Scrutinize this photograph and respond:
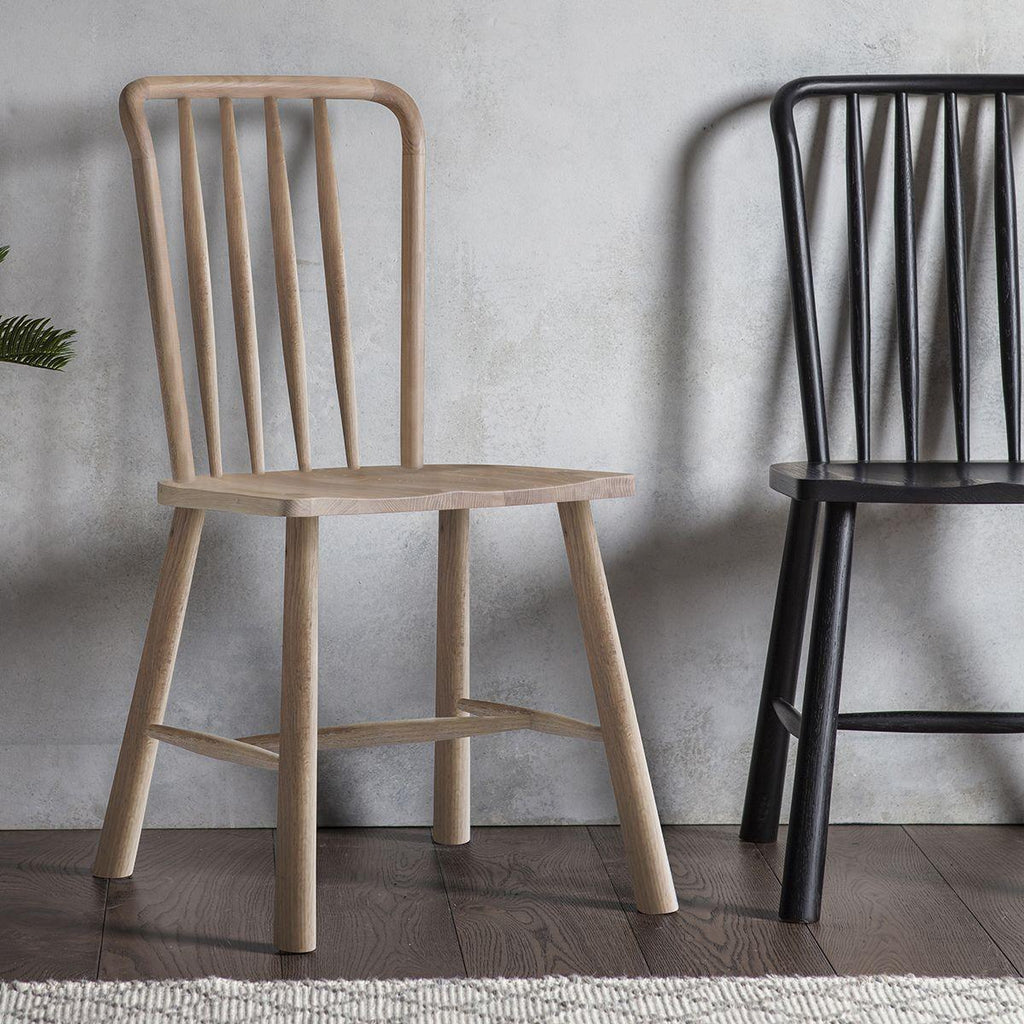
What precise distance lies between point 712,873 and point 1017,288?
2.35ft

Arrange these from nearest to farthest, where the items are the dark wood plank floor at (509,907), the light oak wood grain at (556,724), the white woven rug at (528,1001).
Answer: the white woven rug at (528,1001), the dark wood plank floor at (509,907), the light oak wood grain at (556,724)

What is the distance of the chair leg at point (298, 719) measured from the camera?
1037 millimetres

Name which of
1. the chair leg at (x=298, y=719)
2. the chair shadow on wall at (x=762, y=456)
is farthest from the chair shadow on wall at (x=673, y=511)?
the chair leg at (x=298, y=719)

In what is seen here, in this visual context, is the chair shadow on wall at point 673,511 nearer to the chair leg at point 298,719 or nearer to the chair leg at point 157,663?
the chair leg at point 157,663

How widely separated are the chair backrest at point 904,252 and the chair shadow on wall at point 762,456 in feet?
0.16

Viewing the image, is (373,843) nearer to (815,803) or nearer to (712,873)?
(712,873)

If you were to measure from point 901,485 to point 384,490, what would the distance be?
0.47m

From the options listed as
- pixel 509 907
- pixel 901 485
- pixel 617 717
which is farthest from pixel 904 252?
pixel 509 907

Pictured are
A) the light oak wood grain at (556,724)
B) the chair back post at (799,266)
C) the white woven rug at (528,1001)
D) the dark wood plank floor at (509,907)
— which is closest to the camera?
the white woven rug at (528,1001)

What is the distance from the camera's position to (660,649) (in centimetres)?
142

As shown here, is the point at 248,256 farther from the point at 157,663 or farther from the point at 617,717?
the point at 617,717

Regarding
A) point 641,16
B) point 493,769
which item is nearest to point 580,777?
point 493,769

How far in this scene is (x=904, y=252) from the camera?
1319 millimetres

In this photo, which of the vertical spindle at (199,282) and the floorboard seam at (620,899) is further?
the vertical spindle at (199,282)
